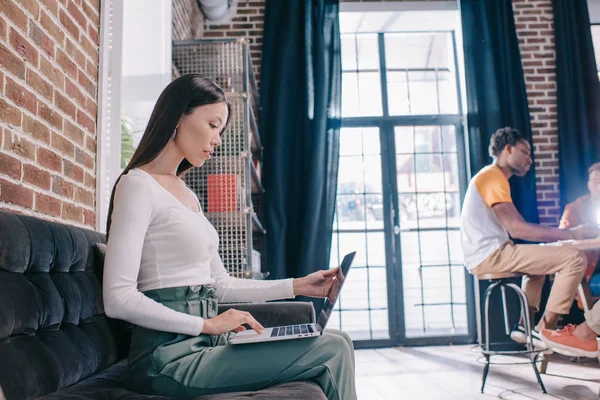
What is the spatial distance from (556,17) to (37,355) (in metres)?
5.00

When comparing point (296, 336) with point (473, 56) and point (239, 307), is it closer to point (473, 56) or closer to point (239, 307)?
point (239, 307)

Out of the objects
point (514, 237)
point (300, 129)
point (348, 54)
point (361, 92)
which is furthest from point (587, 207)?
point (348, 54)

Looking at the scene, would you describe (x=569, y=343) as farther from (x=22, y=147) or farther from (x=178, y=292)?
(x=22, y=147)

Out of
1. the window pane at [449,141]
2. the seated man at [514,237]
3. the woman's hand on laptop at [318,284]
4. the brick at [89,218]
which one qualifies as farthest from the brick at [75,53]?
the window pane at [449,141]

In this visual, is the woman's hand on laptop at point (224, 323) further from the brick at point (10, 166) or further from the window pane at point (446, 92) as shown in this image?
the window pane at point (446, 92)

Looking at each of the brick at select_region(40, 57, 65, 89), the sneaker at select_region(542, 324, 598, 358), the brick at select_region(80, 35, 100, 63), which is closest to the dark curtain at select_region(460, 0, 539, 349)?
the sneaker at select_region(542, 324, 598, 358)

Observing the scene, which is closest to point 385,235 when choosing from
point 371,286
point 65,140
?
point 371,286

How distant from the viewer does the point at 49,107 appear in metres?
1.78

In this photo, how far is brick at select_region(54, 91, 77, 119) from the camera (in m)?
1.84

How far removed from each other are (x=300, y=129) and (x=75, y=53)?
2.80 metres

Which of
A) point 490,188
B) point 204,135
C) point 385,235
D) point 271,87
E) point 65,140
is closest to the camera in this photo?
point 204,135

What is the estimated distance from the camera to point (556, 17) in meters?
4.87

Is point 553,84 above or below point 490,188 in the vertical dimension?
above

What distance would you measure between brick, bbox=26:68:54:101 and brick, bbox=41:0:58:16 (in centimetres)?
25
